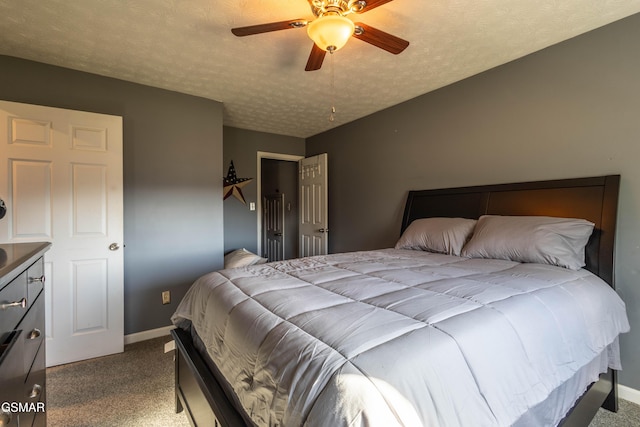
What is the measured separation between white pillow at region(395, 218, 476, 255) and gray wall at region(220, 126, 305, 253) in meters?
2.39

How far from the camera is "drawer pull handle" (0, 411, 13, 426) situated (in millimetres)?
820

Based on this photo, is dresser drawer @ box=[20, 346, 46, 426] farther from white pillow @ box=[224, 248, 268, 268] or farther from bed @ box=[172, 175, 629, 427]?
white pillow @ box=[224, 248, 268, 268]

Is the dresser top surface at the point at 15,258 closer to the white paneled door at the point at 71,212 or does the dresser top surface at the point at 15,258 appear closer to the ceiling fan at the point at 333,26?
the white paneled door at the point at 71,212

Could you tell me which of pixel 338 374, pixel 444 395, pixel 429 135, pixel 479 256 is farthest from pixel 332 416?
pixel 429 135

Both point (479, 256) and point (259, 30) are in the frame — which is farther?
point (479, 256)

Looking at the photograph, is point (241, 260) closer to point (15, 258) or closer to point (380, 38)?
point (15, 258)

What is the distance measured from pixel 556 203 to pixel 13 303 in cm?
295

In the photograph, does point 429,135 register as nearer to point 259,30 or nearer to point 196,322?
point 259,30

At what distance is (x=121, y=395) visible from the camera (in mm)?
1957

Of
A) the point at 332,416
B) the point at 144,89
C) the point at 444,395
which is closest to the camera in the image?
the point at 332,416

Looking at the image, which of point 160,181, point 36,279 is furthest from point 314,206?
point 36,279

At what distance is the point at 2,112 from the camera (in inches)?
82.9

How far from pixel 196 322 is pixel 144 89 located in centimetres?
239

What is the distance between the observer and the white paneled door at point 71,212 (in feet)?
7.16
